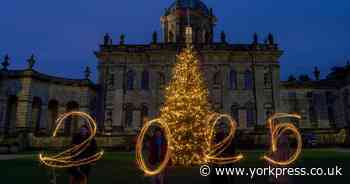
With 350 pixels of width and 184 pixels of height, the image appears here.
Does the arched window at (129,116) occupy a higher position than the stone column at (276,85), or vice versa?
the stone column at (276,85)

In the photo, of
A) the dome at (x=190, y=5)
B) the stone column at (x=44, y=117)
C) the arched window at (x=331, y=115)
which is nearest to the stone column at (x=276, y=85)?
the arched window at (x=331, y=115)

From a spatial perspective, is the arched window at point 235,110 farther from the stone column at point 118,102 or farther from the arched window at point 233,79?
the stone column at point 118,102

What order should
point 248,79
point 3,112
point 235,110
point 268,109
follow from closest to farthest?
point 3,112, point 268,109, point 235,110, point 248,79

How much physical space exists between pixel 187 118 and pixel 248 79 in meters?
28.0

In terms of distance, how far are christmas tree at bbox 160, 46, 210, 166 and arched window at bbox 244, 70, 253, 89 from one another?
26108mm

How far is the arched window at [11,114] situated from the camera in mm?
36406

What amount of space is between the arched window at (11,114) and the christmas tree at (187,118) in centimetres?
2806

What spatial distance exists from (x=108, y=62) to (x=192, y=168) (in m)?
30.2

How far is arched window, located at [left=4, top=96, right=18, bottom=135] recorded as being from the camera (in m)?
36.4

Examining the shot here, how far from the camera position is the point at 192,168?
1495 cm

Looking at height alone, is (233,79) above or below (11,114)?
above

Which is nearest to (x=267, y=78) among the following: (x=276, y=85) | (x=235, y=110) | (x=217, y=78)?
(x=276, y=85)

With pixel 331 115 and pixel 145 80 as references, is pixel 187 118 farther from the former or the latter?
pixel 331 115

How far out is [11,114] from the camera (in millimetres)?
37531
